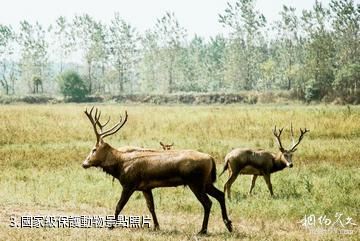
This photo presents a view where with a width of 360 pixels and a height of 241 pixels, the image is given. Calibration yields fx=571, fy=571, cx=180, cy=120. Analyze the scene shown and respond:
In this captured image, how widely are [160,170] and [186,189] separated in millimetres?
4828

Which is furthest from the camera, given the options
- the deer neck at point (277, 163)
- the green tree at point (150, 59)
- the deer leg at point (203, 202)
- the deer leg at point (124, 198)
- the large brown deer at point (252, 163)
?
the green tree at point (150, 59)

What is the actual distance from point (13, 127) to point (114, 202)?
1602 centimetres

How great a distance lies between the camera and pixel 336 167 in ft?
61.6

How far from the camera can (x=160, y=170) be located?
1038 cm

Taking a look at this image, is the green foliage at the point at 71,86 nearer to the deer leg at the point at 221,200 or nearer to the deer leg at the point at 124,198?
the deer leg at the point at 124,198

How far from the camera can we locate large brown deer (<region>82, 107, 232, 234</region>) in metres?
10.2

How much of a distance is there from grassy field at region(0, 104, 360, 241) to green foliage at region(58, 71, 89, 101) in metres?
37.3

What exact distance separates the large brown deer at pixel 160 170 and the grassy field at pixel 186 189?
659 millimetres

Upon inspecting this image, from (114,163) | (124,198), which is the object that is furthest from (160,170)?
(114,163)

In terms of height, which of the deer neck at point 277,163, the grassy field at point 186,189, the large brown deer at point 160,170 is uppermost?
the large brown deer at point 160,170

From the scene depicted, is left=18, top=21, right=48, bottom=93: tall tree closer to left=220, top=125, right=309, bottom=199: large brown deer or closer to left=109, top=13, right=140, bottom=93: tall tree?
left=109, top=13, right=140, bottom=93: tall tree

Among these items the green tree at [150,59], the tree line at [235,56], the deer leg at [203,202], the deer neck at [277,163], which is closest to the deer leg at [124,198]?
the deer leg at [203,202]

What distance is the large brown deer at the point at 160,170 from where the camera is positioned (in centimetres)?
1020

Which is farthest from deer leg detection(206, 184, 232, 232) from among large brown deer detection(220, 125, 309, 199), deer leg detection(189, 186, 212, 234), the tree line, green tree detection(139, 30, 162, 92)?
green tree detection(139, 30, 162, 92)
